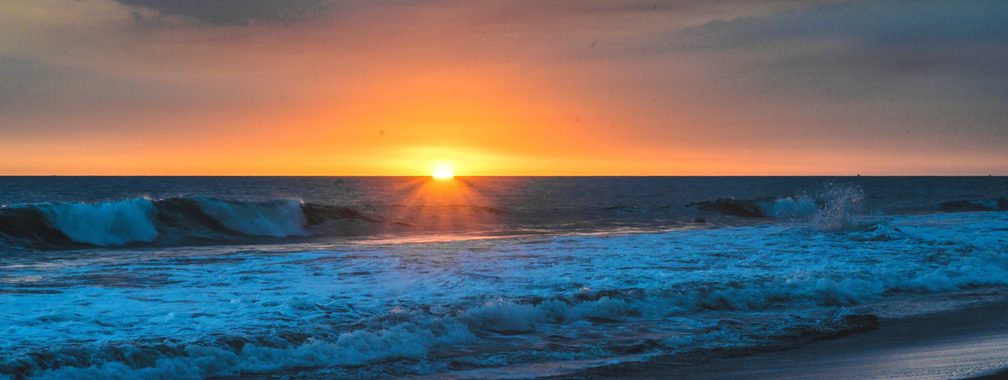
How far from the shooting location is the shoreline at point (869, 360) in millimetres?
7453

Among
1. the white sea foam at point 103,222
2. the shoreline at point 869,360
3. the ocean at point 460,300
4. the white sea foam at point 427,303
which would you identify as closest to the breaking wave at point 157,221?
the white sea foam at point 103,222

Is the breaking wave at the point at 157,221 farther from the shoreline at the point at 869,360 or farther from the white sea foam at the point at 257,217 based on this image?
the shoreline at the point at 869,360

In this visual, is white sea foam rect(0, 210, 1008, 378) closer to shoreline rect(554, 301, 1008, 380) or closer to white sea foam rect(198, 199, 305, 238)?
shoreline rect(554, 301, 1008, 380)

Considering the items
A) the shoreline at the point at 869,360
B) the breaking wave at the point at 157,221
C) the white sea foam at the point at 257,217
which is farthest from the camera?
the white sea foam at the point at 257,217

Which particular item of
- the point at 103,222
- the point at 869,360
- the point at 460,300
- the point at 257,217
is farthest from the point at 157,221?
the point at 869,360

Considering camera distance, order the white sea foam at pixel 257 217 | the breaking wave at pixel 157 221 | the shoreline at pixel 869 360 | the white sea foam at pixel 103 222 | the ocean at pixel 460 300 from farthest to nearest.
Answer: the white sea foam at pixel 257 217 → the white sea foam at pixel 103 222 → the breaking wave at pixel 157 221 → the ocean at pixel 460 300 → the shoreline at pixel 869 360

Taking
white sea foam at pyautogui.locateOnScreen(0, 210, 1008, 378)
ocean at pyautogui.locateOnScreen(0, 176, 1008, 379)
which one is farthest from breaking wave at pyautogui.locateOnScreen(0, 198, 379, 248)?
white sea foam at pyautogui.locateOnScreen(0, 210, 1008, 378)

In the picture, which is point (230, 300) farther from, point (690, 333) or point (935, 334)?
point (935, 334)

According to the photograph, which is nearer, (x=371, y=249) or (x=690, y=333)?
(x=690, y=333)

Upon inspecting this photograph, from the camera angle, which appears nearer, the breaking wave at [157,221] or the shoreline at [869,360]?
the shoreline at [869,360]

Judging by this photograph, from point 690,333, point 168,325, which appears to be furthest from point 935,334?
point 168,325

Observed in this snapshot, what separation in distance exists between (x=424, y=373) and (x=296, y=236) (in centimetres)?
2320

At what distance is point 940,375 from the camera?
714 centimetres

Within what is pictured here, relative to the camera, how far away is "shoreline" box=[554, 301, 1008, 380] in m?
7.45
